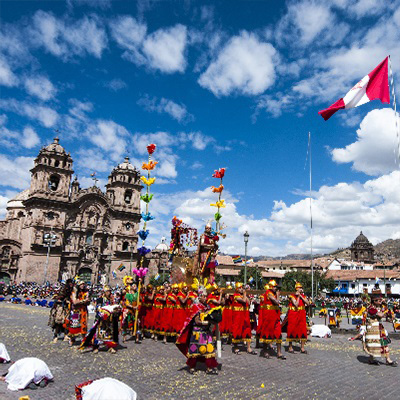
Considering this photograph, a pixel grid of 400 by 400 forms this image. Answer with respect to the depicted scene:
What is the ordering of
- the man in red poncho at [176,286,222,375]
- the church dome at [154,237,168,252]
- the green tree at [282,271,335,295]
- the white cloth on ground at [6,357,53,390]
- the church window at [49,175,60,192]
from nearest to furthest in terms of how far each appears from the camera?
the white cloth on ground at [6,357,53,390] → the man in red poncho at [176,286,222,375] → the church window at [49,175,60,192] → the green tree at [282,271,335,295] → the church dome at [154,237,168,252]

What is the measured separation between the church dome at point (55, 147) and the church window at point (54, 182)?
410 cm

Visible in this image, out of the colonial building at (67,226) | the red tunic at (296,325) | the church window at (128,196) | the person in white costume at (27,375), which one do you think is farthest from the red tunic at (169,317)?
the church window at (128,196)

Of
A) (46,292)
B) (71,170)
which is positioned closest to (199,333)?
(46,292)

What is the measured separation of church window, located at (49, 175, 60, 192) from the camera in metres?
52.4

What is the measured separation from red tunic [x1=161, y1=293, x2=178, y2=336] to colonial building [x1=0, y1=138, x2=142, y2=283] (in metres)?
36.6

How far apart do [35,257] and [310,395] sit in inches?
1962

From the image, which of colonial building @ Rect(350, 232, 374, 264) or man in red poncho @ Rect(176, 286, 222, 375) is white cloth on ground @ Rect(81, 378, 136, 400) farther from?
colonial building @ Rect(350, 232, 374, 264)

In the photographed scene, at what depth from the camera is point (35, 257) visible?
159 feet

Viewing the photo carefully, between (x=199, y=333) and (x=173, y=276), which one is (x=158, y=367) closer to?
(x=199, y=333)

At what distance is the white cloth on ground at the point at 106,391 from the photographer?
4777 millimetres

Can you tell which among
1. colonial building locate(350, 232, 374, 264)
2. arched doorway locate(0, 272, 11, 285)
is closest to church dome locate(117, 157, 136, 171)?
arched doorway locate(0, 272, 11, 285)

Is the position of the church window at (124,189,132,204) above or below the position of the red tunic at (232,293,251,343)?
above

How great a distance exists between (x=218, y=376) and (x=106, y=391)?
3.45 m

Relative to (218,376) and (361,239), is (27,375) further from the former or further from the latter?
(361,239)
